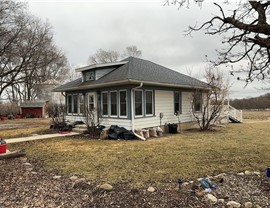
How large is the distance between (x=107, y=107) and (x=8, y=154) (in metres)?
5.74

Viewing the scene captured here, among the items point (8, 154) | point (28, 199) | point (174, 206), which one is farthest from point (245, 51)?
point (8, 154)

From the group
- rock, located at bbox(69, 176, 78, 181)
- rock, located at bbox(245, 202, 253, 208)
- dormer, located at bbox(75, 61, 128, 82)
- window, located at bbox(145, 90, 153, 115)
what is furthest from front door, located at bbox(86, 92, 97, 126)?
rock, located at bbox(245, 202, 253, 208)

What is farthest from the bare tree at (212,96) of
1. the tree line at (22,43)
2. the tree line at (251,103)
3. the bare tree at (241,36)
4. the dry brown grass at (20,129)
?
the tree line at (251,103)

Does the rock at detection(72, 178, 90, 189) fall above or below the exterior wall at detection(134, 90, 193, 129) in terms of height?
below

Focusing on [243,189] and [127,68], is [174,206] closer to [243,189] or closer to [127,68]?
[243,189]

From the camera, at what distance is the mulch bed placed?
370 cm

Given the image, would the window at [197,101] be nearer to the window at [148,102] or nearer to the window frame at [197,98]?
the window frame at [197,98]

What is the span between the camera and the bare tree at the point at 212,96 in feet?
42.3

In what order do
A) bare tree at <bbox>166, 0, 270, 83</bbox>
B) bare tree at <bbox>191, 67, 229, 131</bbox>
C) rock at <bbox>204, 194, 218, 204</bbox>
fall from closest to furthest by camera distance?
1. rock at <bbox>204, 194, 218, 204</bbox>
2. bare tree at <bbox>166, 0, 270, 83</bbox>
3. bare tree at <bbox>191, 67, 229, 131</bbox>

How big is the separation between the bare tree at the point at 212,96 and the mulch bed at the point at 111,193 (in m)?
8.58

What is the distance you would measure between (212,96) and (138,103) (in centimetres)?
475

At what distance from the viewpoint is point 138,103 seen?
11.2m

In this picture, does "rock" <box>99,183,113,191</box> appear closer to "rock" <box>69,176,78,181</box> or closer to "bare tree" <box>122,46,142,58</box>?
"rock" <box>69,176,78,181</box>

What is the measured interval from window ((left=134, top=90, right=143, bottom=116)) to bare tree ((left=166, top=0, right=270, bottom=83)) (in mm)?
6231
